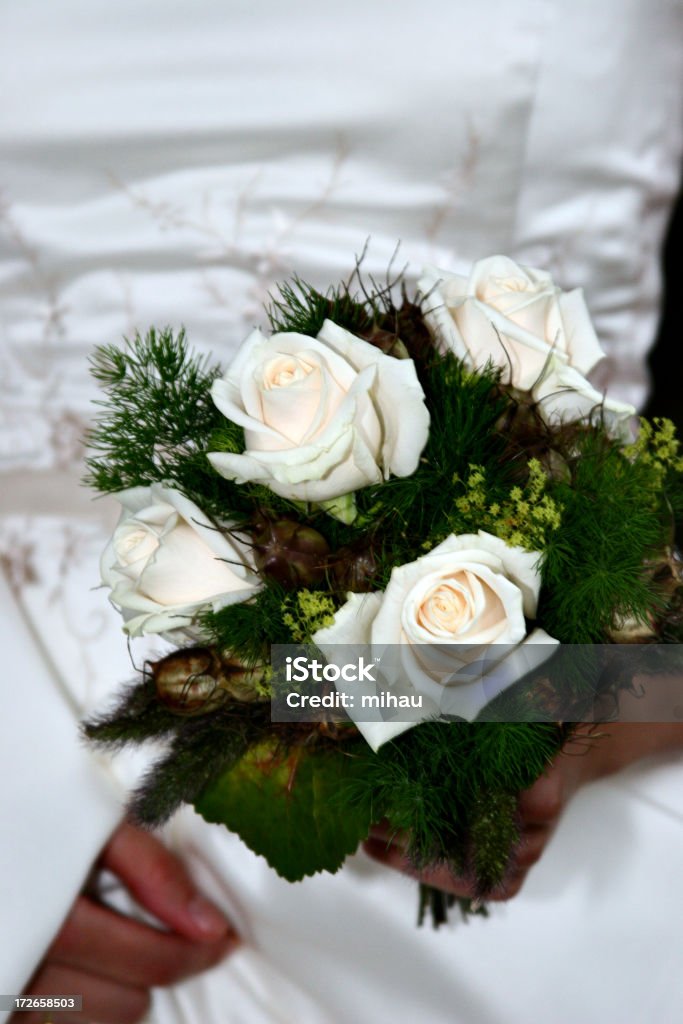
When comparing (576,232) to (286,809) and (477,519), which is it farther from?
(286,809)

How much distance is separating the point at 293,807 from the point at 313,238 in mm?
577

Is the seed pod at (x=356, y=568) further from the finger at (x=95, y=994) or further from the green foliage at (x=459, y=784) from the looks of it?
the finger at (x=95, y=994)

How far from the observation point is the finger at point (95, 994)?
0.80 metres

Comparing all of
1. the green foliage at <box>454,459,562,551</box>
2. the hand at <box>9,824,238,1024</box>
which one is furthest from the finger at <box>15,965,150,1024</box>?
the green foliage at <box>454,459,562,551</box>

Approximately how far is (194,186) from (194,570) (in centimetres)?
53

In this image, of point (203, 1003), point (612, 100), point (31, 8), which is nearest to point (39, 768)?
point (203, 1003)

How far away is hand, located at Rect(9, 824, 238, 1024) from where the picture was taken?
32.4 inches

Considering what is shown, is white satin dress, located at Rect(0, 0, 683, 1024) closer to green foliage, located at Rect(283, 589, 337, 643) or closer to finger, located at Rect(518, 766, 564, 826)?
finger, located at Rect(518, 766, 564, 826)

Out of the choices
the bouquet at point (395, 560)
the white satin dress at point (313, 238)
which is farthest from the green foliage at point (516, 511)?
the white satin dress at point (313, 238)

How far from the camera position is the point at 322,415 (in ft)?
1.47

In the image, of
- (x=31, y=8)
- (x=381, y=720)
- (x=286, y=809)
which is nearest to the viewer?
(x=381, y=720)

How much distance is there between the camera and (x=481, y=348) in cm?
53

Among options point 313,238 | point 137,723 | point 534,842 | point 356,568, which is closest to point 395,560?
point 356,568

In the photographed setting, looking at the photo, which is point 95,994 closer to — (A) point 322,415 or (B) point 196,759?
(B) point 196,759
